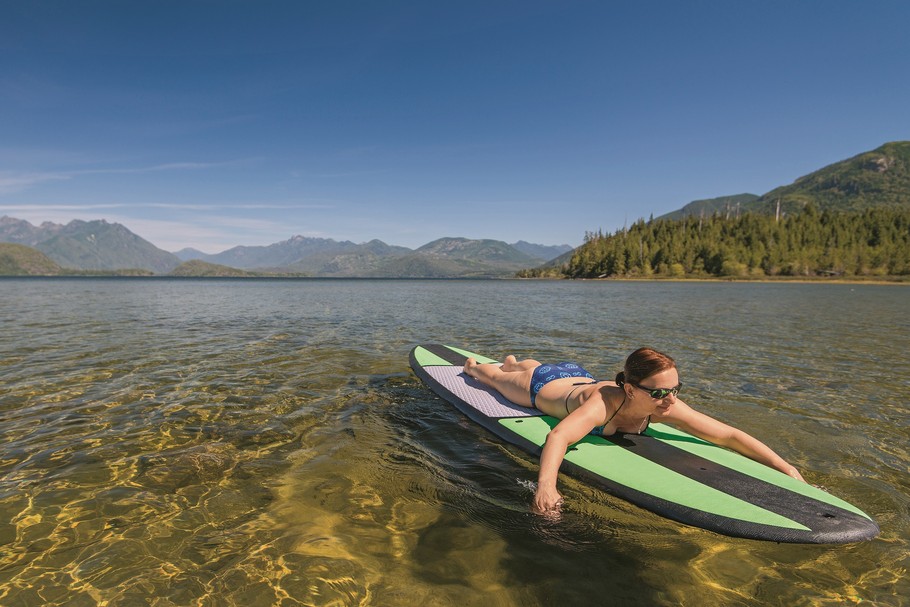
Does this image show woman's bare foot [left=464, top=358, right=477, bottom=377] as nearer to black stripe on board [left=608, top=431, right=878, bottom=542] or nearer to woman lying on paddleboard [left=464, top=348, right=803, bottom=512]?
woman lying on paddleboard [left=464, top=348, right=803, bottom=512]

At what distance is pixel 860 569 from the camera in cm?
437

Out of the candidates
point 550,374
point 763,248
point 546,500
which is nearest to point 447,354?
point 550,374

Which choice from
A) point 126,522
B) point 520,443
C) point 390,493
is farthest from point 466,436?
point 126,522

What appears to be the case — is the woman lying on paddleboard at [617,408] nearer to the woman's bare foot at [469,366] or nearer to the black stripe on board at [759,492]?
the black stripe on board at [759,492]

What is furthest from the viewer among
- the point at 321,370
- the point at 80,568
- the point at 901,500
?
the point at 321,370

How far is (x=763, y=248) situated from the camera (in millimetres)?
139250

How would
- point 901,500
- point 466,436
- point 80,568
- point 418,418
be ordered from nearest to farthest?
point 80,568 → point 901,500 → point 466,436 → point 418,418

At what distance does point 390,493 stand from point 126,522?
3120mm

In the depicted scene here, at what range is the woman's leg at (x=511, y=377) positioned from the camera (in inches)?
312

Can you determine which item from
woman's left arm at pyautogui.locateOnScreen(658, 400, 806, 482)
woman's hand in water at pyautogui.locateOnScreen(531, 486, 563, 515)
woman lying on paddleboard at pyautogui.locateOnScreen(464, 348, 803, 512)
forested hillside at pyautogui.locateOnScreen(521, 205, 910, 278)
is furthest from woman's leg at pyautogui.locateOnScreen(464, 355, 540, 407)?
forested hillside at pyautogui.locateOnScreen(521, 205, 910, 278)

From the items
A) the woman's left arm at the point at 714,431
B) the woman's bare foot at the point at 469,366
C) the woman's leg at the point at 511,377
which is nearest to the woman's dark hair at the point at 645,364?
the woman's left arm at the point at 714,431

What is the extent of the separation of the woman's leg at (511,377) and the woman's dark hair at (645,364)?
2608 millimetres

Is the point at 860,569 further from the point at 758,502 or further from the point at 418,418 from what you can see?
the point at 418,418

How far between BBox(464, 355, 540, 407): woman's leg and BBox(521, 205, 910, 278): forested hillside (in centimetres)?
14554
